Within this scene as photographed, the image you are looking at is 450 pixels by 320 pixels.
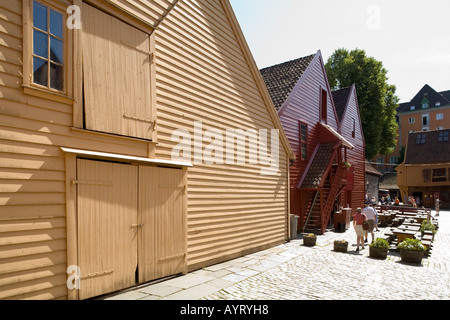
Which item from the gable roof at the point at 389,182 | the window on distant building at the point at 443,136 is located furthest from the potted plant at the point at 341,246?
the gable roof at the point at 389,182

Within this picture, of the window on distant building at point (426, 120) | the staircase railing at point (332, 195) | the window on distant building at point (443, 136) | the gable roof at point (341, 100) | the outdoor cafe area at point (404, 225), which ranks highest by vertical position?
the window on distant building at point (426, 120)

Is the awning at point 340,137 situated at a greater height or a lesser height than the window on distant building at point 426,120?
lesser

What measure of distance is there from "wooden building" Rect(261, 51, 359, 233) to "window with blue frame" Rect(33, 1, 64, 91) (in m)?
10.8

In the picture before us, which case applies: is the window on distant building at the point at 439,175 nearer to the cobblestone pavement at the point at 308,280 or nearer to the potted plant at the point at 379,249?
the cobblestone pavement at the point at 308,280

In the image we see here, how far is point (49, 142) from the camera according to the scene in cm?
500

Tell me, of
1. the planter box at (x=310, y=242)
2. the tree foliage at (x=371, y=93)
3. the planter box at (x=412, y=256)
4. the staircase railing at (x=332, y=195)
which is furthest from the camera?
the tree foliage at (x=371, y=93)

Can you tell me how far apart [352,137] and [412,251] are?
15.6m

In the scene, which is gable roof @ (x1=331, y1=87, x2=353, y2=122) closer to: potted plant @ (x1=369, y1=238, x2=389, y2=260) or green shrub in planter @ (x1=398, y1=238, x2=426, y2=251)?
potted plant @ (x1=369, y1=238, x2=389, y2=260)

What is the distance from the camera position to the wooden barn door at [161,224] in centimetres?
646

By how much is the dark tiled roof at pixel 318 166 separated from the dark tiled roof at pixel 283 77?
4.20 meters
